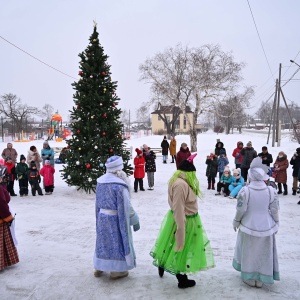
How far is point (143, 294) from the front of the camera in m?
4.23

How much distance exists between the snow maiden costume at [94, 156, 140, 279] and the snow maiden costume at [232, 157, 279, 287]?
152 centimetres

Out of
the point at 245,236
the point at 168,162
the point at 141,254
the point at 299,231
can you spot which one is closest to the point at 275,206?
the point at 245,236

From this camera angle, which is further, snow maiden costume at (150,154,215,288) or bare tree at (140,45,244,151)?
bare tree at (140,45,244,151)

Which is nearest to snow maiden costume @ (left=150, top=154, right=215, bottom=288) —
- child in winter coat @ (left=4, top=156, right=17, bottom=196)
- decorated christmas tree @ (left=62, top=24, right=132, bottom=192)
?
decorated christmas tree @ (left=62, top=24, right=132, bottom=192)

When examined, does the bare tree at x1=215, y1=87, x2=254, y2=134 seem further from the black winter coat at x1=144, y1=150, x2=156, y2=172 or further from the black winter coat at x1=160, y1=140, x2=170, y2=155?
the black winter coat at x1=144, y1=150, x2=156, y2=172

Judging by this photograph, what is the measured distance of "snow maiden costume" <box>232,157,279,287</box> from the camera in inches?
171

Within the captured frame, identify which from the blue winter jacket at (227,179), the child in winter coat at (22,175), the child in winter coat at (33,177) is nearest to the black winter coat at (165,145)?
the blue winter jacket at (227,179)

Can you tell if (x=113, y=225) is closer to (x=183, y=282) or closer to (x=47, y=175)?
(x=183, y=282)

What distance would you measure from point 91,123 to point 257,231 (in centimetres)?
781

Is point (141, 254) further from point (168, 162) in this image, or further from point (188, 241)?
point (168, 162)

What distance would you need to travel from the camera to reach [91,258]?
5.68 meters

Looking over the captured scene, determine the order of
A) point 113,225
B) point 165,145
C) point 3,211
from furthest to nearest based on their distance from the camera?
point 165,145, point 3,211, point 113,225

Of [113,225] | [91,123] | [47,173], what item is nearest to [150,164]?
[91,123]

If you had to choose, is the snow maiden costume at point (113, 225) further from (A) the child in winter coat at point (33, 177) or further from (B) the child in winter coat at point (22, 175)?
(B) the child in winter coat at point (22, 175)
